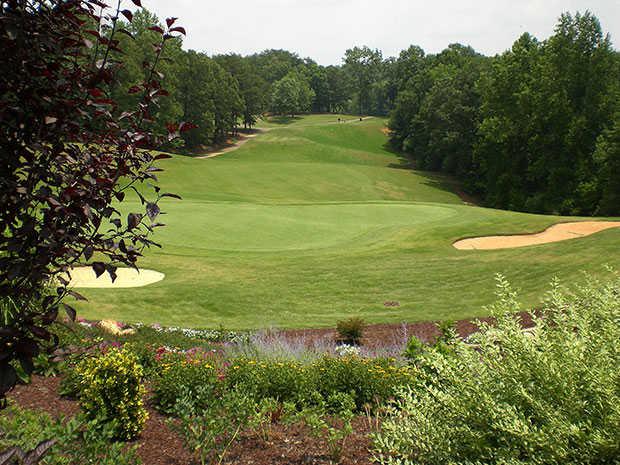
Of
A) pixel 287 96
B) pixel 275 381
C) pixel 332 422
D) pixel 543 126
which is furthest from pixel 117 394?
pixel 287 96

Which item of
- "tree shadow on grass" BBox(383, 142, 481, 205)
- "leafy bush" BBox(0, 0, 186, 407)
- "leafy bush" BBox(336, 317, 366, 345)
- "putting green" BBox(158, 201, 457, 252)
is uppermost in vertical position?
"leafy bush" BBox(0, 0, 186, 407)

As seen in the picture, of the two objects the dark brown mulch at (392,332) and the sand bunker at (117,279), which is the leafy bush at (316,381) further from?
the sand bunker at (117,279)

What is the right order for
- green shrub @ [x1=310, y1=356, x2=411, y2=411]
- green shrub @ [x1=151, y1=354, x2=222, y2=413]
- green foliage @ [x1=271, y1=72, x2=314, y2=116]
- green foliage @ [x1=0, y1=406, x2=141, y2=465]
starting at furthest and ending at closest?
green foliage @ [x1=271, y1=72, x2=314, y2=116] → green shrub @ [x1=310, y1=356, x2=411, y2=411] → green shrub @ [x1=151, y1=354, x2=222, y2=413] → green foliage @ [x1=0, y1=406, x2=141, y2=465]

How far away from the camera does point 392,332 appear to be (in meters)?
10.9

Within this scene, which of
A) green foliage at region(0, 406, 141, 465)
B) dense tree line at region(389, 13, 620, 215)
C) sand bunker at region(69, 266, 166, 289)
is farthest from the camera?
dense tree line at region(389, 13, 620, 215)

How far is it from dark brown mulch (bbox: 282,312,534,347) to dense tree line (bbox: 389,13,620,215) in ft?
115

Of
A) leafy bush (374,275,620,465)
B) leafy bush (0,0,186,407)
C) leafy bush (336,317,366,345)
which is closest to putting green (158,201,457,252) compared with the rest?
leafy bush (336,317,366,345)

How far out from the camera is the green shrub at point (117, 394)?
4922 millimetres

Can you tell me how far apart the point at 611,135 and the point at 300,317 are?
122ft

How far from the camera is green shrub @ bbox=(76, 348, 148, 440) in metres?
4.92

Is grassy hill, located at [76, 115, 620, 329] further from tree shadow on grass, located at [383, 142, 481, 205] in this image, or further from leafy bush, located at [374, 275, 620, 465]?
tree shadow on grass, located at [383, 142, 481, 205]

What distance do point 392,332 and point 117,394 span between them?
6.90m

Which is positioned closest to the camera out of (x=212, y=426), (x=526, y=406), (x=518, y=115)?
(x=526, y=406)

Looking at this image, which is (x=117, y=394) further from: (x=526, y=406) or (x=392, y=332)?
Result: (x=392, y=332)
